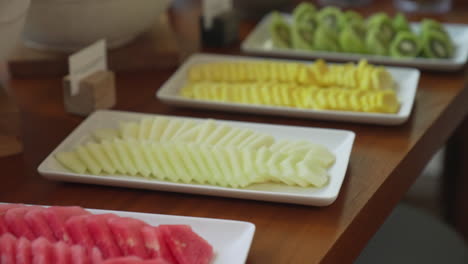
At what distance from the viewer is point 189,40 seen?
1.86m

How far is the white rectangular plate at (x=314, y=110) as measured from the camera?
4.48ft

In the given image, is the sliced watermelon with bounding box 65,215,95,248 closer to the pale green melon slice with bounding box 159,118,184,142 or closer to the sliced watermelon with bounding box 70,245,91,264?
the sliced watermelon with bounding box 70,245,91,264

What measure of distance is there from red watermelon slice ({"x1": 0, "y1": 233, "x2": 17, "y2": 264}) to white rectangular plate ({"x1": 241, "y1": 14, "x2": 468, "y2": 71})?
94 cm

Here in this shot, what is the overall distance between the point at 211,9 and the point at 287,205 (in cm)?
80

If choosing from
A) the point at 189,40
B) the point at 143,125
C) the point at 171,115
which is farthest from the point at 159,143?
the point at 189,40

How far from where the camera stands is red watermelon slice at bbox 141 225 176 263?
910mm

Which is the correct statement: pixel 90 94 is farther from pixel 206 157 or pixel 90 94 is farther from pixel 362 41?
pixel 362 41

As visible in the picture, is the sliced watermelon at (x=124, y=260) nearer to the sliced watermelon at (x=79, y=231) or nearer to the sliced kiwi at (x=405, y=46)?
the sliced watermelon at (x=79, y=231)

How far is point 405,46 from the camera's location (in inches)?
65.9

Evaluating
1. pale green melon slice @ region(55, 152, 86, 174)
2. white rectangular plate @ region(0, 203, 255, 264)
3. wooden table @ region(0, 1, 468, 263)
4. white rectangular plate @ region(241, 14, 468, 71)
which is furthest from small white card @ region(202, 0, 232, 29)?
white rectangular plate @ region(0, 203, 255, 264)

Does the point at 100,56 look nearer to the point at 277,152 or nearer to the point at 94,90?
the point at 94,90

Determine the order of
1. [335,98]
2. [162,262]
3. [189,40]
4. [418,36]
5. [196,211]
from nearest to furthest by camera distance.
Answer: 1. [162,262]
2. [196,211]
3. [335,98]
4. [418,36]
5. [189,40]

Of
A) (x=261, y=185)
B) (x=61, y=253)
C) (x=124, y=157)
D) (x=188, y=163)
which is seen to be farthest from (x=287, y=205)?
(x=61, y=253)

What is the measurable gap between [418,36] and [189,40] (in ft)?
1.76
